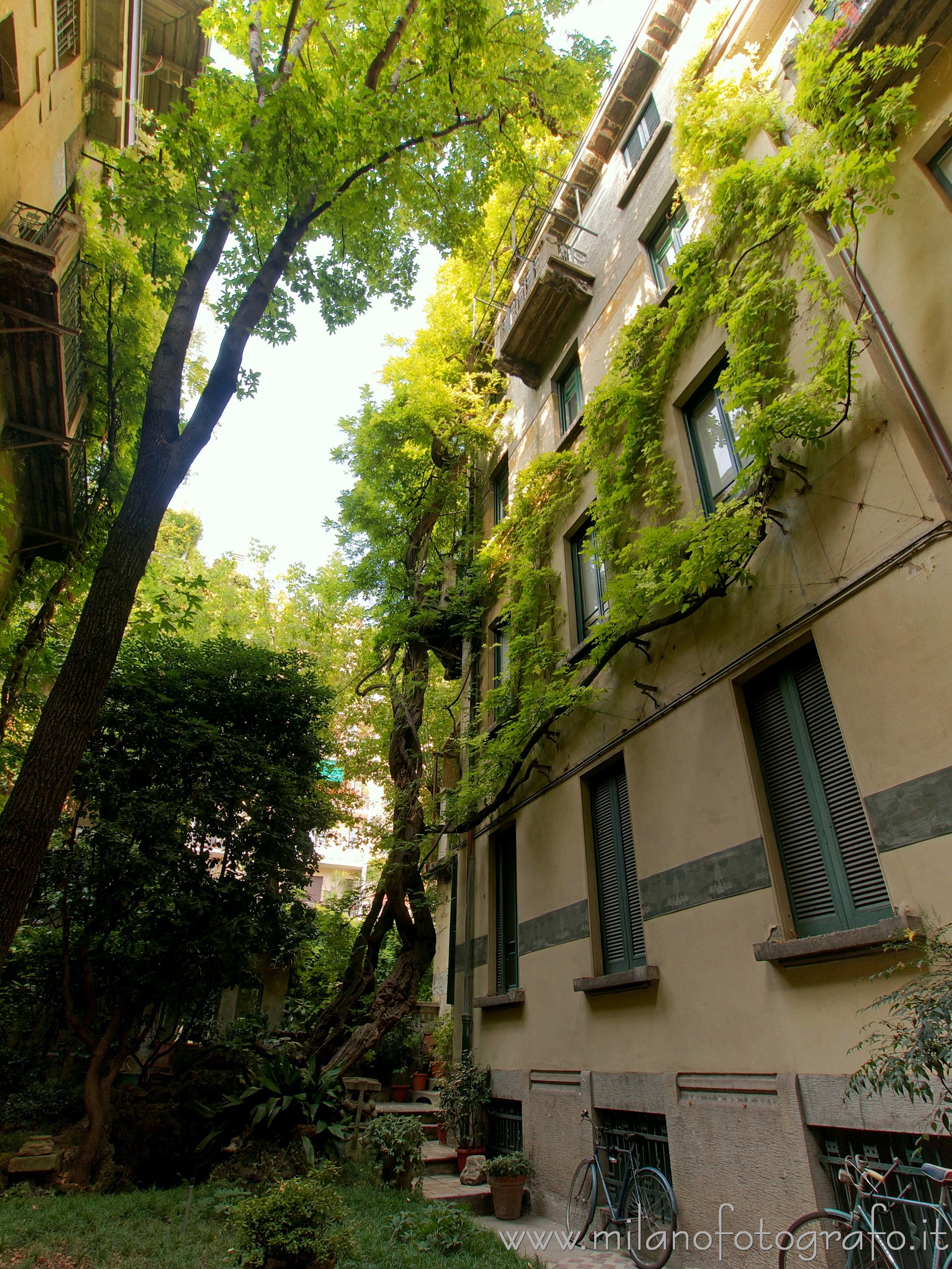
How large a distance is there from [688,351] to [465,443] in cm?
791

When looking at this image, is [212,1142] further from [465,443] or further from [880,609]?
[465,443]

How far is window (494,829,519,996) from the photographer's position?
9.46m

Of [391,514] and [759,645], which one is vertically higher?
[391,514]

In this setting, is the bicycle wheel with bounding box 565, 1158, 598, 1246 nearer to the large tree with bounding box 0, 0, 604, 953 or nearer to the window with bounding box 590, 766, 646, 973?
the window with bounding box 590, 766, 646, 973

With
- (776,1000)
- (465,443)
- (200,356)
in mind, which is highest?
(200,356)

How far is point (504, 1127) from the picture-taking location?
334 inches

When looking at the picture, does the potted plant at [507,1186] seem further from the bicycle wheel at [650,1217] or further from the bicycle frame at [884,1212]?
the bicycle frame at [884,1212]

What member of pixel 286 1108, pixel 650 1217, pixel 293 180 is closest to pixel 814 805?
pixel 650 1217

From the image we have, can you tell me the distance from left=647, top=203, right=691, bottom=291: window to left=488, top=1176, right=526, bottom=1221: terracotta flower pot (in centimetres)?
1065

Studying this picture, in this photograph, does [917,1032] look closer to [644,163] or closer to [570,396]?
[570,396]

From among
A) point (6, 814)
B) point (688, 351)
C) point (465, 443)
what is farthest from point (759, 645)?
point (465, 443)

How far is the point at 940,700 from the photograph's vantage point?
4164mm

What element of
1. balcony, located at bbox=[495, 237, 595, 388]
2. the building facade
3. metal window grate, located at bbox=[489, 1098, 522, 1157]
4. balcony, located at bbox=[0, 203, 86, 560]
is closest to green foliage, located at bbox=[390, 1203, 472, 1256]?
the building facade

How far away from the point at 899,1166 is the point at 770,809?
231 centimetres
